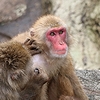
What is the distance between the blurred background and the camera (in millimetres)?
10219

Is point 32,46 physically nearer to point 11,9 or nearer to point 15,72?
point 15,72

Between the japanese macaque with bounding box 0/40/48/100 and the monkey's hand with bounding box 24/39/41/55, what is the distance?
Result: 0.31 meters

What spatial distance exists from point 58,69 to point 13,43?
943mm

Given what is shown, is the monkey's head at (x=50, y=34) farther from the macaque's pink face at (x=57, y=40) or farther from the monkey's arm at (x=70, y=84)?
the monkey's arm at (x=70, y=84)

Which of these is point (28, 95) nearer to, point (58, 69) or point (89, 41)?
point (58, 69)

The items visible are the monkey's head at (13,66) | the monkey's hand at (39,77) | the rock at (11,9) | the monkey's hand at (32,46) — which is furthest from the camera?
the rock at (11,9)

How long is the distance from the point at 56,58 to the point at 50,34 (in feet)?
1.10

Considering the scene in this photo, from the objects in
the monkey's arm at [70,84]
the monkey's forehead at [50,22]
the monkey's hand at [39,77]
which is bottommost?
the monkey's arm at [70,84]

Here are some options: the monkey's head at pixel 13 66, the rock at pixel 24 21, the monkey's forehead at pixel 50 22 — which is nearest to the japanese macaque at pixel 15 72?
the monkey's head at pixel 13 66

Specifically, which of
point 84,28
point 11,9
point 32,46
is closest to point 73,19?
point 84,28

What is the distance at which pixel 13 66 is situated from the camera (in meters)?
4.93

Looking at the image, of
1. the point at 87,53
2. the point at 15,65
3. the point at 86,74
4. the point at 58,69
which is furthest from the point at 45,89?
the point at 87,53

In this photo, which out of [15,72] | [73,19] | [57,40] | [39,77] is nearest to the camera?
[15,72]

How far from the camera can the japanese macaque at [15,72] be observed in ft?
16.1
